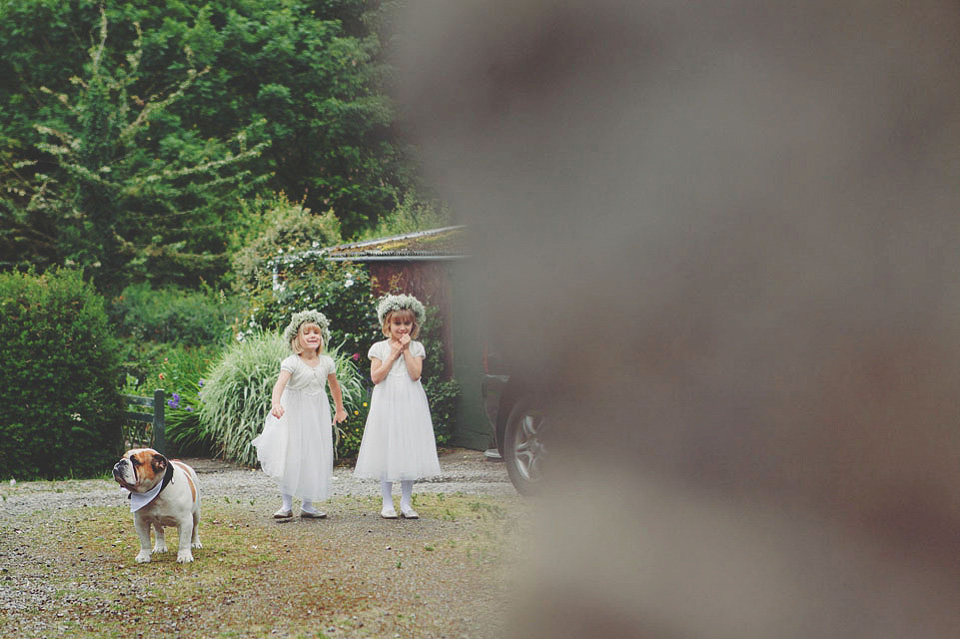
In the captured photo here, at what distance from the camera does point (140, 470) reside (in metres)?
6.39

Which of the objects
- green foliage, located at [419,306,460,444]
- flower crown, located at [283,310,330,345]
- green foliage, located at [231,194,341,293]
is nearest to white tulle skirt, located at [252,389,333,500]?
flower crown, located at [283,310,330,345]

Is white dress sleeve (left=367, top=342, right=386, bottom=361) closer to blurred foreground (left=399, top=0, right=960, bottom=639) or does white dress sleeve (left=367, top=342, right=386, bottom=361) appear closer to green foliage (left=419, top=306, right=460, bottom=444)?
green foliage (left=419, top=306, right=460, bottom=444)

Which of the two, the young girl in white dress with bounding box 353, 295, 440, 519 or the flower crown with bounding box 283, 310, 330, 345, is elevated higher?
the flower crown with bounding box 283, 310, 330, 345

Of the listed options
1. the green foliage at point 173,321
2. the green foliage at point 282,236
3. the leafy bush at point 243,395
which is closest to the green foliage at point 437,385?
the leafy bush at point 243,395

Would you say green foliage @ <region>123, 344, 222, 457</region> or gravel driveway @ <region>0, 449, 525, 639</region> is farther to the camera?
green foliage @ <region>123, 344, 222, 457</region>

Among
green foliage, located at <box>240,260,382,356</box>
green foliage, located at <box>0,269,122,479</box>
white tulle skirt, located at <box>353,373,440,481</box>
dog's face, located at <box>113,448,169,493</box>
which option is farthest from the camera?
green foliage, located at <box>240,260,382,356</box>

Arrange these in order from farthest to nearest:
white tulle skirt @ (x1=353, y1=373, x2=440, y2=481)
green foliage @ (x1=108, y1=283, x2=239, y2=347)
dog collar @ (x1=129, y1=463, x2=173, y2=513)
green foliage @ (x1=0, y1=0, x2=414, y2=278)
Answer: green foliage @ (x1=0, y1=0, x2=414, y2=278), green foliage @ (x1=108, y1=283, x2=239, y2=347), white tulle skirt @ (x1=353, y1=373, x2=440, y2=481), dog collar @ (x1=129, y1=463, x2=173, y2=513)

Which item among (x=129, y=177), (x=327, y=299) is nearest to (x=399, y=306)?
(x=327, y=299)

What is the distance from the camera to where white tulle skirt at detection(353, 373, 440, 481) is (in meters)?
7.81

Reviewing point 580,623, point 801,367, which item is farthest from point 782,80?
point 580,623

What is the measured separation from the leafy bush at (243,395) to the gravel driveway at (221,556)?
3.32 feet

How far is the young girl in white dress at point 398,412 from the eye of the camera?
7.82 metres

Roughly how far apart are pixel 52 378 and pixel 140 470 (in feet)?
15.6

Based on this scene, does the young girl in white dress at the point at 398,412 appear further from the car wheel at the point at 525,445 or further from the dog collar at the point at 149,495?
the car wheel at the point at 525,445
